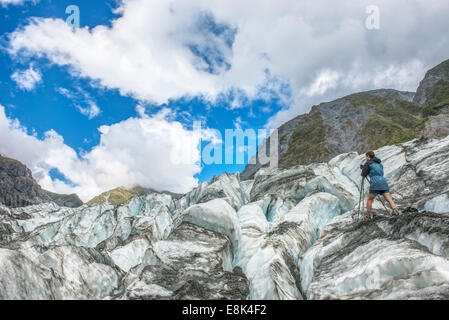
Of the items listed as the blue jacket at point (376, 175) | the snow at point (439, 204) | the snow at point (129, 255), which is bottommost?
the snow at point (129, 255)

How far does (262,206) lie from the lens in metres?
20.0

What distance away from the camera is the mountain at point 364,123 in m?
72.7

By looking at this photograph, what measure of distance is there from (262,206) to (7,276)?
15.4m

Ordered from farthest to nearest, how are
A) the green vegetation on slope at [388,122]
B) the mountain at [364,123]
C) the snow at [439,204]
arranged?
the mountain at [364,123] < the green vegetation on slope at [388,122] < the snow at [439,204]

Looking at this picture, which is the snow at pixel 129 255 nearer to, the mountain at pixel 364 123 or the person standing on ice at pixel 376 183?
the person standing on ice at pixel 376 183

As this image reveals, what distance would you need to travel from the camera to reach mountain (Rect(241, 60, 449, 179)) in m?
72.7

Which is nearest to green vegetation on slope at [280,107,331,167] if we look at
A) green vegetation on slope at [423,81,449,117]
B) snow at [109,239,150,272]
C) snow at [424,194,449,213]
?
green vegetation on slope at [423,81,449,117]

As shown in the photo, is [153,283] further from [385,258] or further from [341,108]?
[341,108]

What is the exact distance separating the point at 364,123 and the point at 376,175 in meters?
94.6

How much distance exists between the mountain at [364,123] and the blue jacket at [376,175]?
200ft

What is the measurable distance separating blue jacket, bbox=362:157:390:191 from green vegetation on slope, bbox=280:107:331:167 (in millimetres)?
75176

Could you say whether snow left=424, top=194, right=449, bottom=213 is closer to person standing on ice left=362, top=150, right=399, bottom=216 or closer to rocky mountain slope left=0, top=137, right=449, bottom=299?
rocky mountain slope left=0, top=137, right=449, bottom=299

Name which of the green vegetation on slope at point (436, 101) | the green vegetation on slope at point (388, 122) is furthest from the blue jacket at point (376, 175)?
the green vegetation on slope at point (436, 101)
